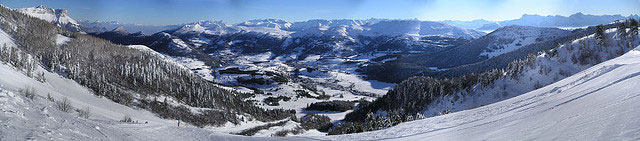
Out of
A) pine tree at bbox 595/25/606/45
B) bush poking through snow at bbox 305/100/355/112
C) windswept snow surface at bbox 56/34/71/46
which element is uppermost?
pine tree at bbox 595/25/606/45

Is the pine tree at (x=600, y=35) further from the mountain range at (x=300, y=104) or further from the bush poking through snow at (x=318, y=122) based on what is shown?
the bush poking through snow at (x=318, y=122)

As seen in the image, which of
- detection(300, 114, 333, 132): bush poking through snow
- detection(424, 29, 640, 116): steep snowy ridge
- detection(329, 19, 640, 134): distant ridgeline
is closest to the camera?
detection(424, 29, 640, 116): steep snowy ridge

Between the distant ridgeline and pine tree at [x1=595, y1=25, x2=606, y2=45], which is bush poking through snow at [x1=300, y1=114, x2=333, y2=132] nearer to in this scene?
the distant ridgeline

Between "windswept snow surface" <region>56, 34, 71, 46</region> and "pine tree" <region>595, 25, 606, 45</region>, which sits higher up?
"pine tree" <region>595, 25, 606, 45</region>

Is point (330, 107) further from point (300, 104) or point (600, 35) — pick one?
point (600, 35)

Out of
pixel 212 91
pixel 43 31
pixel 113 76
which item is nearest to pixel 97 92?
pixel 113 76

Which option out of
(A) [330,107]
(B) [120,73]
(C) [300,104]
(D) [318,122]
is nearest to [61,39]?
(B) [120,73]

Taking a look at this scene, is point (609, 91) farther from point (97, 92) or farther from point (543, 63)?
point (97, 92)

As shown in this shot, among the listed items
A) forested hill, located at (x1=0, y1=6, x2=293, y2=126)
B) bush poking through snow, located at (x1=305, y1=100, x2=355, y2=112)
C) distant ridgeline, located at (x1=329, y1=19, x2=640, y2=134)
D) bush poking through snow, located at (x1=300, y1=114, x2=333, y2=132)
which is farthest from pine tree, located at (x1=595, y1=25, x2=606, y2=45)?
bush poking through snow, located at (x1=305, y1=100, x2=355, y2=112)

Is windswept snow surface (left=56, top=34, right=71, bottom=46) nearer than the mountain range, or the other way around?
the mountain range

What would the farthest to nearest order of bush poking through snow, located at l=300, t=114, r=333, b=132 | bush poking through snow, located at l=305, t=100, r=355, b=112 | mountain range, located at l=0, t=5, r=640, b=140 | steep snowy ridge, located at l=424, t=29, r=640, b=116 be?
bush poking through snow, located at l=305, t=100, r=355, b=112 < bush poking through snow, located at l=300, t=114, r=333, b=132 < steep snowy ridge, located at l=424, t=29, r=640, b=116 < mountain range, located at l=0, t=5, r=640, b=140

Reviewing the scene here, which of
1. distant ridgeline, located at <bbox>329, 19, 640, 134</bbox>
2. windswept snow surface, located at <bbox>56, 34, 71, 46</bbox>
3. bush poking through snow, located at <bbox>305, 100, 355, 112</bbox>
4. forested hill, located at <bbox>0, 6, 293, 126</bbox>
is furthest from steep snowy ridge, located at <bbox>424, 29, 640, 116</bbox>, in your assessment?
windswept snow surface, located at <bbox>56, 34, 71, 46</bbox>
